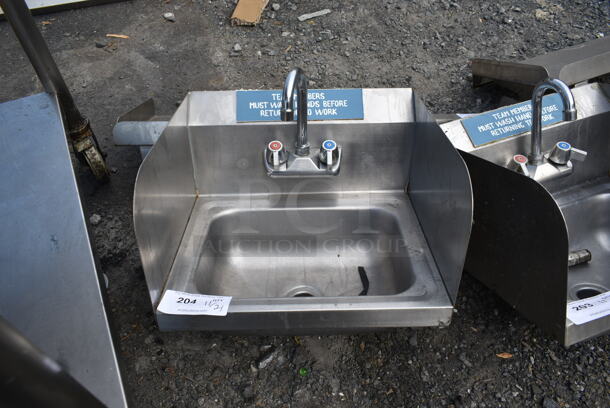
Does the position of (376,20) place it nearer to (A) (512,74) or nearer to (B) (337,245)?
(A) (512,74)

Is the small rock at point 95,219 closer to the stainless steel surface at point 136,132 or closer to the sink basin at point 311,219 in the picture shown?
the stainless steel surface at point 136,132

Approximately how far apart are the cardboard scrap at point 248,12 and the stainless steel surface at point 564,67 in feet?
5.34

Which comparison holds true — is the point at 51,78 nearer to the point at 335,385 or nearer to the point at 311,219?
the point at 311,219

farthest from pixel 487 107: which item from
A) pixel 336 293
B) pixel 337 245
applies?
pixel 336 293

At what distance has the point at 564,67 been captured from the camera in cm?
157

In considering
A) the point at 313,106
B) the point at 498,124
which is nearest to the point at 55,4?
the point at 313,106

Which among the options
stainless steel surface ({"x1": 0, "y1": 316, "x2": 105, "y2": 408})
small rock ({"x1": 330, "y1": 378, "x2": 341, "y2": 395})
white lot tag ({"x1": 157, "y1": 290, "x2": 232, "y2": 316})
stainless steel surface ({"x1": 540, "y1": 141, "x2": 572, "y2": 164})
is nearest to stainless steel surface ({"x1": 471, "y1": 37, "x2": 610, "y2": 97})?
stainless steel surface ({"x1": 540, "y1": 141, "x2": 572, "y2": 164})

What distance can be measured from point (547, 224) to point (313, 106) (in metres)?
0.71

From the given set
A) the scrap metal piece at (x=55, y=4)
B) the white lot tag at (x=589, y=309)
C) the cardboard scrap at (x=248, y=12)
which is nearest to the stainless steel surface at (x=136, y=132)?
the white lot tag at (x=589, y=309)

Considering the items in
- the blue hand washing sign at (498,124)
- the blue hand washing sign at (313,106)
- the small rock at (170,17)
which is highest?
the blue hand washing sign at (313,106)

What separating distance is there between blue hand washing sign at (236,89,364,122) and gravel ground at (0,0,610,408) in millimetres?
666

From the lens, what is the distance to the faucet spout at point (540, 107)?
1035 mm

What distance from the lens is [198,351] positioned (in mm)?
1227

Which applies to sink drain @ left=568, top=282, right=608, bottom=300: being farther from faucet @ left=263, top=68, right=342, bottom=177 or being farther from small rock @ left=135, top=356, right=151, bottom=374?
small rock @ left=135, top=356, right=151, bottom=374
